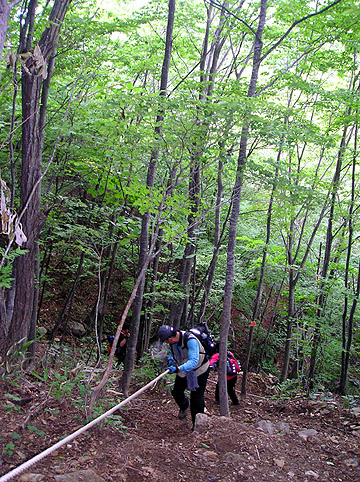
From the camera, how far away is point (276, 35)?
726 centimetres

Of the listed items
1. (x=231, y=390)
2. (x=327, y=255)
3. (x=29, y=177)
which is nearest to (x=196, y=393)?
(x=231, y=390)

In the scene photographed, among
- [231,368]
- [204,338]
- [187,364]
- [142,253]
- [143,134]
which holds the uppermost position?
[143,134]

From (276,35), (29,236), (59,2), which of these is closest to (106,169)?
(29,236)

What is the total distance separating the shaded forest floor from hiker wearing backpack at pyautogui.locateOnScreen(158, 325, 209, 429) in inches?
14.0

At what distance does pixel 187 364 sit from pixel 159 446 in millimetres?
1062

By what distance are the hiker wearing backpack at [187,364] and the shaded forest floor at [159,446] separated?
355mm

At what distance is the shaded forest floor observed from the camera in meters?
3.88

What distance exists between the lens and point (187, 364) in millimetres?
5246

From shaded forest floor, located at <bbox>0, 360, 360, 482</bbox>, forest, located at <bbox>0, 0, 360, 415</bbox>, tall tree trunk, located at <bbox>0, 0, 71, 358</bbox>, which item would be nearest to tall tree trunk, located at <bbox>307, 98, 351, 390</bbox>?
forest, located at <bbox>0, 0, 360, 415</bbox>

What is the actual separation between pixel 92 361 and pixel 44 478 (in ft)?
18.1

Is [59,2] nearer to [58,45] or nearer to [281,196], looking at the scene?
[58,45]

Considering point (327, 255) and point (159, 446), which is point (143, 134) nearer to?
point (159, 446)

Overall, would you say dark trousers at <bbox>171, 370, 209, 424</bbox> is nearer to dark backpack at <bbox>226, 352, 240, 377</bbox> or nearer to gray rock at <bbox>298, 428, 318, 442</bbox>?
gray rock at <bbox>298, 428, 318, 442</bbox>

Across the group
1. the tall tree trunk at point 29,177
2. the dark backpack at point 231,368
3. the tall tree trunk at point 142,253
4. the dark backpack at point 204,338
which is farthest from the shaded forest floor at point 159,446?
the dark backpack at point 231,368
